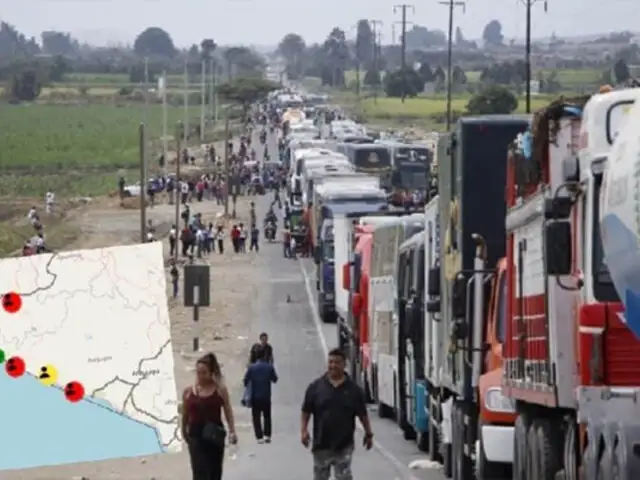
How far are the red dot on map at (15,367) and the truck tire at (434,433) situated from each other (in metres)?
7.35

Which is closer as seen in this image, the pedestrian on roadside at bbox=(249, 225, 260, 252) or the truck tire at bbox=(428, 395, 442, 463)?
the truck tire at bbox=(428, 395, 442, 463)

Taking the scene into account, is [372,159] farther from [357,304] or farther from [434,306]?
[434,306]

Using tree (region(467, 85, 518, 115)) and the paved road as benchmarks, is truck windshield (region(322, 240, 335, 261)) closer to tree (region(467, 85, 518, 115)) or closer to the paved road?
the paved road

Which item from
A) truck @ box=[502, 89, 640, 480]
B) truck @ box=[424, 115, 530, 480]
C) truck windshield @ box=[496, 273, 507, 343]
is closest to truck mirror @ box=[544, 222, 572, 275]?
truck @ box=[502, 89, 640, 480]

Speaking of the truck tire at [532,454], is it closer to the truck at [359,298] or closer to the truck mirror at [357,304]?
the truck at [359,298]

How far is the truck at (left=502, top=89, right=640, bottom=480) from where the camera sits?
33.4 ft

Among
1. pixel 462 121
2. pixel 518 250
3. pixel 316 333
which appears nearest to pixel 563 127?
pixel 518 250

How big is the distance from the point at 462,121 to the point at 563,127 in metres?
5.39

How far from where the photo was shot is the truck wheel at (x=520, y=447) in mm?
14914

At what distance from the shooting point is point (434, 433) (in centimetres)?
2170

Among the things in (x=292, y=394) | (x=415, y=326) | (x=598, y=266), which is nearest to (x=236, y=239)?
(x=292, y=394)

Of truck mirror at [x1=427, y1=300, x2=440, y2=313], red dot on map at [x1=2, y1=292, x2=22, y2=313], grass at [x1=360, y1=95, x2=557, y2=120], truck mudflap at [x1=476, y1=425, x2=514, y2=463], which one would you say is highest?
red dot on map at [x1=2, y1=292, x2=22, y2=313]

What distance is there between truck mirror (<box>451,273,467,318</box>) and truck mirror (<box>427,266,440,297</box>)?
2065 mm

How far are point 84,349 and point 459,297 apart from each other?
432 centimetres
